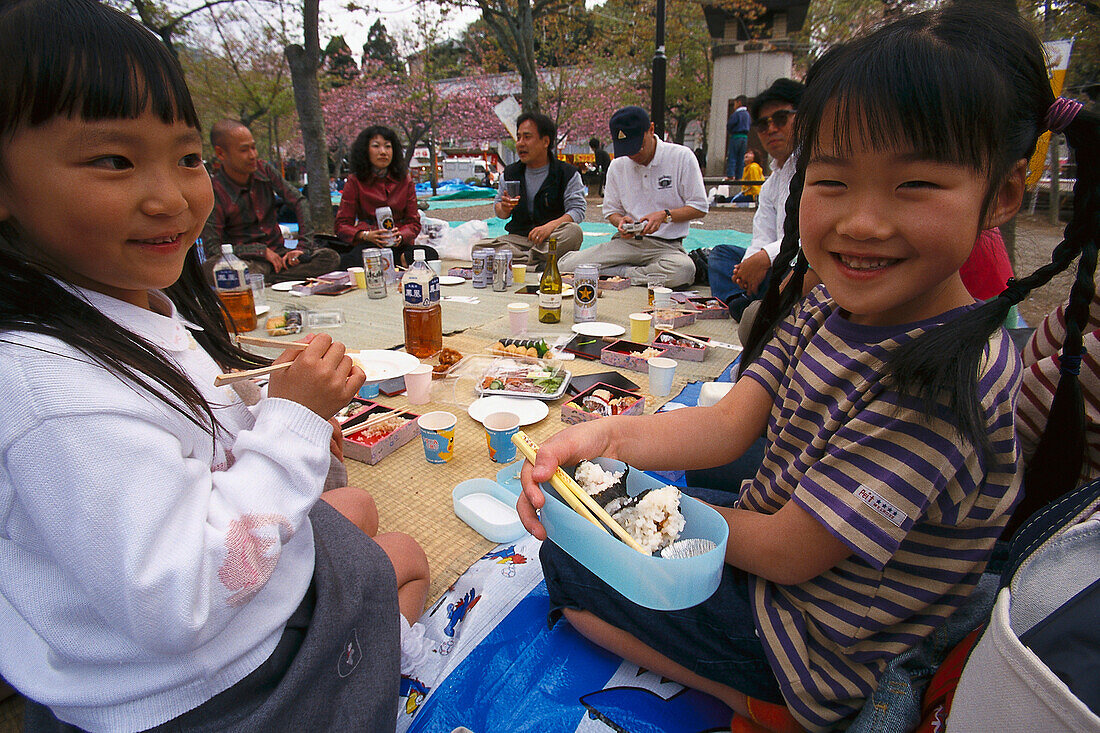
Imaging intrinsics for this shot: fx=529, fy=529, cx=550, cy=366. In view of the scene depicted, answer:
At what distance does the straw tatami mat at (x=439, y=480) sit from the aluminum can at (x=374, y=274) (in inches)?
80.7

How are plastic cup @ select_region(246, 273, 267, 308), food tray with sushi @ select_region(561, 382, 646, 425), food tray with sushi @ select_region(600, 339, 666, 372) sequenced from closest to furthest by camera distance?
food tray with sushi @ select_region(561, 382, 646, 425)
food tray with sushi @ select_region(600, 339, 666, 372)
plastic cup @ select_region(246, 273, 267, 308)

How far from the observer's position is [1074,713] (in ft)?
1.94

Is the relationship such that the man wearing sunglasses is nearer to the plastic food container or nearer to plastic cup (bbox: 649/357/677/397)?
plastic cup (bbox: 649/357/677/397)

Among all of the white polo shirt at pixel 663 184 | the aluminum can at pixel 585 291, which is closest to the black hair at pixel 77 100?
the aluminum can at pixel 585 291

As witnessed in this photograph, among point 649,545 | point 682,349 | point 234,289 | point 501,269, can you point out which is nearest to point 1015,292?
point 649,545

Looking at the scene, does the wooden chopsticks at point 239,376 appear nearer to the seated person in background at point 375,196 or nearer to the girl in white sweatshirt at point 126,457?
the girl in white sweatshirt at point 126,457

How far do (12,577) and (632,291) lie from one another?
4.68m

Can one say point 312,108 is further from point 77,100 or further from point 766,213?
point 77,100

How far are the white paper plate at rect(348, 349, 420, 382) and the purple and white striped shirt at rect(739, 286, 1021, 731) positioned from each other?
6.40 feet

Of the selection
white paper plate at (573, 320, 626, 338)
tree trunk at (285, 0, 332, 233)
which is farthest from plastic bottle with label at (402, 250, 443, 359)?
tree trunk at (285, 0, 332, 233)

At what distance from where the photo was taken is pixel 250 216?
16.7 feet

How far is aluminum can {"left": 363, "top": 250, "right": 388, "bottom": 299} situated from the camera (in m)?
4.48

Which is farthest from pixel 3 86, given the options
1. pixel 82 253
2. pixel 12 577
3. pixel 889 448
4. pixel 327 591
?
pixel 889 448

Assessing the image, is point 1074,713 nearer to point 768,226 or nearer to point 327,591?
point 327,591
